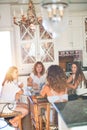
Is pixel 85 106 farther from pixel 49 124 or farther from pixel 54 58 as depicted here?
pixel 54 58

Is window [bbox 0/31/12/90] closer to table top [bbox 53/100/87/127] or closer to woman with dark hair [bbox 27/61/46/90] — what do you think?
woman with dark hair [bbox 27/61/46/90]

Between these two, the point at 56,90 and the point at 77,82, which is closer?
the point at 56,90

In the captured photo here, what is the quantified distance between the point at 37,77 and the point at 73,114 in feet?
9.39

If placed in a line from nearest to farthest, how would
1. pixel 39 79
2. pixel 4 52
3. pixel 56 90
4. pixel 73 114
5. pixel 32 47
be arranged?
pixel 73 114
pixel 56 90
pixel 39 79
pixel 32 47
pixel 4 52

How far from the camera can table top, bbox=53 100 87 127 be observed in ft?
8.55

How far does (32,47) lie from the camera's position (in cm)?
612

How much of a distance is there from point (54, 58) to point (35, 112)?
221cm

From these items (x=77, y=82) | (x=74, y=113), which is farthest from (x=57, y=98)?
(x=74, y=113)

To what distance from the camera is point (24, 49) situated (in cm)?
610

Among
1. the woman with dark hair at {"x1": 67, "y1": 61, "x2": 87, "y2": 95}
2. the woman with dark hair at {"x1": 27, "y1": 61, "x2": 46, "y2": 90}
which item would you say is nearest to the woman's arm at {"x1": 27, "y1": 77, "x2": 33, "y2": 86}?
the woman with dark hair at {"x1": 27, "y1": 61, "x2": 46, "y2": 90}

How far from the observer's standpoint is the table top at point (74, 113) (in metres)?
2.61

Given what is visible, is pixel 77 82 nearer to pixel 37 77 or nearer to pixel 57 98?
pixel 57 98

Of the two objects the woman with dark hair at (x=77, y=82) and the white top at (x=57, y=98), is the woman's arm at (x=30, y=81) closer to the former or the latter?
the woman with dark hair at (x=77, y=82)

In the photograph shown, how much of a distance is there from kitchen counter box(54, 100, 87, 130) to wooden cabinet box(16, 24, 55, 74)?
10.0ft
